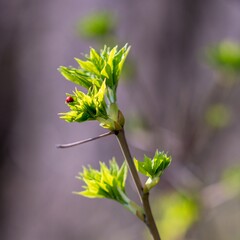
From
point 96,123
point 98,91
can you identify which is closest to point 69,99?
point 98,91

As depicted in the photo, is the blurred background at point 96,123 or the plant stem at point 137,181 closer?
the plant stem at point 137,181

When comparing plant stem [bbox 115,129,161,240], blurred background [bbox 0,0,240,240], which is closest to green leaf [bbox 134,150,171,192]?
plant stem [bbox 115,129,161,240]

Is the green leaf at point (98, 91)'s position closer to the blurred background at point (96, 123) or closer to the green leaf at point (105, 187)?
the green leaf at point (105, 187)

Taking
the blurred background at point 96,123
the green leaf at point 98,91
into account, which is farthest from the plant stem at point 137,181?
the blurred background at point 96,123

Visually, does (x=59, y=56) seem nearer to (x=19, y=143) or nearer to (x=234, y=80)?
(x=19, y=143)

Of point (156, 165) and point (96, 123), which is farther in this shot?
point (96, 123)

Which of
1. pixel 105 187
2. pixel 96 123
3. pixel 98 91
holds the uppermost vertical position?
pixel 98 91

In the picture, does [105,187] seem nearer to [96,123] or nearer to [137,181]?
[137,181]

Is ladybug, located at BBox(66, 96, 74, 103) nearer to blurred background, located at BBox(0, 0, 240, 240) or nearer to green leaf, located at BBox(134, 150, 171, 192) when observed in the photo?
green leaf, located at BBox(134, 150, 171, 192)

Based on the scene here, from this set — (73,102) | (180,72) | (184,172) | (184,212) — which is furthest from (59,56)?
(73,102)
